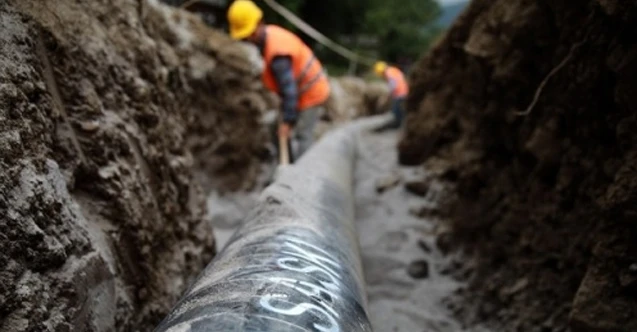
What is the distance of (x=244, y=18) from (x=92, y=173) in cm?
227

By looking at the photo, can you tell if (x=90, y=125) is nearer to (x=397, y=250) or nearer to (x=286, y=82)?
(x=397, y=250)

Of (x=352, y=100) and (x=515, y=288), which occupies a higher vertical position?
(x=515, y=288)

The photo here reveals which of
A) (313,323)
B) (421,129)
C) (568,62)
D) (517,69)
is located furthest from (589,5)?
(421,129)

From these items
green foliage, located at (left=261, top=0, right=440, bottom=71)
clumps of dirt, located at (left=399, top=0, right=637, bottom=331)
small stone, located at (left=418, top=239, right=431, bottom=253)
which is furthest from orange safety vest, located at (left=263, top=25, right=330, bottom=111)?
green foliage, located at (left=261, top=0, right=440, bottom=71)

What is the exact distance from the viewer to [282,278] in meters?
1.06

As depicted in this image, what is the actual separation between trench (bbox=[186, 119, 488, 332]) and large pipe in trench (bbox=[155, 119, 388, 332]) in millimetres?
183

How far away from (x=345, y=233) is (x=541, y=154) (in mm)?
887

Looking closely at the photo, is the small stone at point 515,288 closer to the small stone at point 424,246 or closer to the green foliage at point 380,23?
the small stone at point 424,246

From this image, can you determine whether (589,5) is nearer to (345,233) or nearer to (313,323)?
(345,233)

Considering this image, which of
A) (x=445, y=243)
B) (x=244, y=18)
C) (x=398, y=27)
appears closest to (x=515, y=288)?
(x=445, y=243)

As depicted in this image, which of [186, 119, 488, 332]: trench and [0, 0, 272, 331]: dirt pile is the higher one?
[0, 0, 272, 331]: dirt pile

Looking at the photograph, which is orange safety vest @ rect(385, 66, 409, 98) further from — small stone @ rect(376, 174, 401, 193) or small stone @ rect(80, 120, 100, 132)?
small stone @ rect(80, 120, 100, 132)

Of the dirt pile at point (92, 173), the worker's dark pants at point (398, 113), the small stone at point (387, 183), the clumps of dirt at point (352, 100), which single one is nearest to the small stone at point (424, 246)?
the small stone at point (387, 183)

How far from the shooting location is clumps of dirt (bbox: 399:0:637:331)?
1331 millimetres
